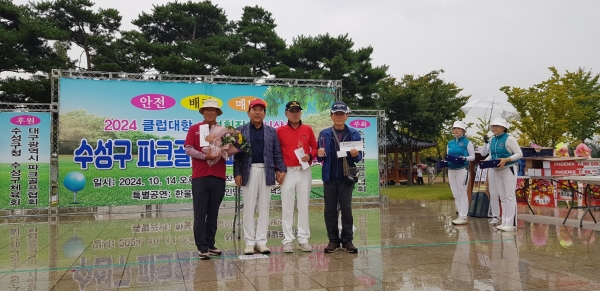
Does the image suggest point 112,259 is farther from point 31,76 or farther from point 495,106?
point 31,76

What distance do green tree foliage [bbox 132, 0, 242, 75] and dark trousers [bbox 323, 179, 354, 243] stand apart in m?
16.7

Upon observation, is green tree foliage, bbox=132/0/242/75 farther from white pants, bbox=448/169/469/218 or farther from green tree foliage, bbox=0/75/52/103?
white pants, bbox=448/169/469/218

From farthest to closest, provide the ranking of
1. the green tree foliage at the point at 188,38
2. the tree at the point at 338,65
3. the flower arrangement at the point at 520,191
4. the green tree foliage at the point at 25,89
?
the tree at the point at 338,65 → the green tree foliage at the point at 188,38 → the green tree foliage at the point at 25,89 → the flower arrangement at the point at 520,191

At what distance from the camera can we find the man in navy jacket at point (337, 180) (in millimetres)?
4992

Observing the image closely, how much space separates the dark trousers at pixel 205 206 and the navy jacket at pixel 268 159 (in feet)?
0.80

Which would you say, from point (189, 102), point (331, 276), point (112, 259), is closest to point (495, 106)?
point (189, 102)

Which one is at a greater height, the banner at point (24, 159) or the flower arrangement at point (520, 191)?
the banner at point (24, 159)

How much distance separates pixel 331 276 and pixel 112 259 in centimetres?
246

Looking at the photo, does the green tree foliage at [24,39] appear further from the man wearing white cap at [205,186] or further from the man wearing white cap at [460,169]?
the man wearing white cap at [460,169]

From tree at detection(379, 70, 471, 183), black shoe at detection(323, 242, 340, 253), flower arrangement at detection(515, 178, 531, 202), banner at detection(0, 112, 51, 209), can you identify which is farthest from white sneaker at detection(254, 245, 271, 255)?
tree at detection(379, 70, 471, 183)

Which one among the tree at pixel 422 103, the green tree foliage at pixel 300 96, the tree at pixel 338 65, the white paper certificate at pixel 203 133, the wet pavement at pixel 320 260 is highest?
the tree at pixel 338 65

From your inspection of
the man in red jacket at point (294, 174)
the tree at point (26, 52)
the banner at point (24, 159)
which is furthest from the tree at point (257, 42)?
the man in red jacket at point (294, 174)

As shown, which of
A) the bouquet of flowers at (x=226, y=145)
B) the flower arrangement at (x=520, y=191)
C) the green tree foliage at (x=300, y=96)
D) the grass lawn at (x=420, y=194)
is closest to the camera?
the bouquet of flowers at (x=226, y=145)

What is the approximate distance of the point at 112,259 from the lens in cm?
479
